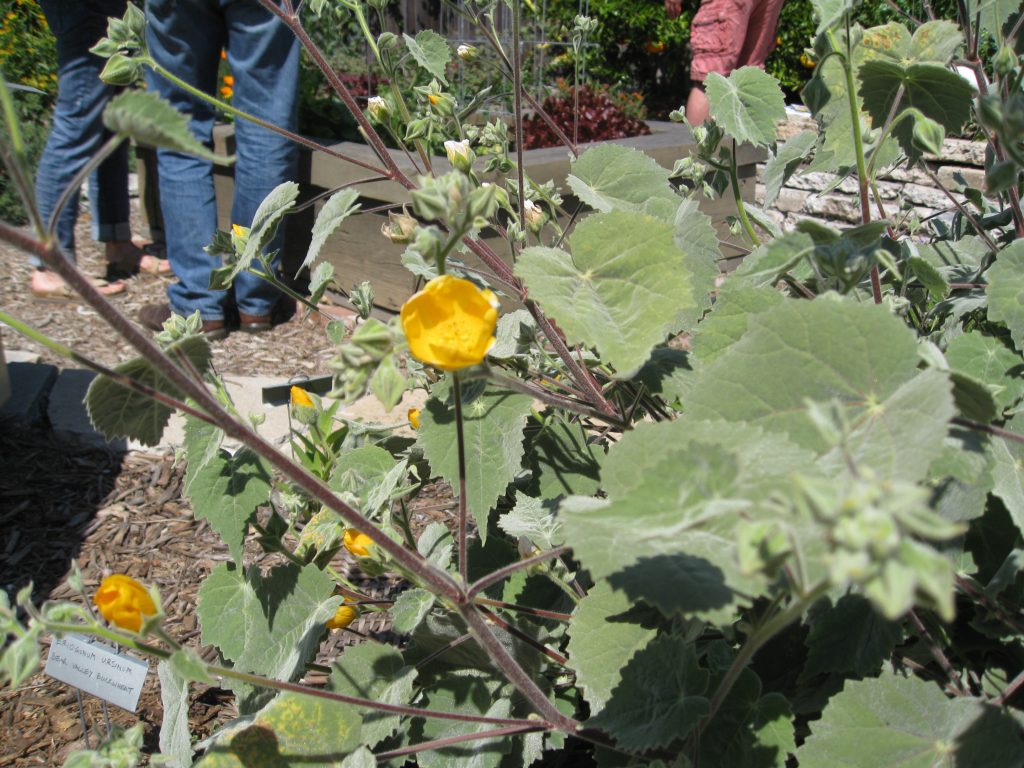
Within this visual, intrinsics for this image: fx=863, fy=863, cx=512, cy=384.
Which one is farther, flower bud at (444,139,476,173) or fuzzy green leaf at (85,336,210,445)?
flower bud at (444,139,476,173)

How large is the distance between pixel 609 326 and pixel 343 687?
2.18ft

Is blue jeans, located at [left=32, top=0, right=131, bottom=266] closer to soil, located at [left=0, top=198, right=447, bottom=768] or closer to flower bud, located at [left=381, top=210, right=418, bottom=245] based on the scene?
soil, located at [left=0, top=198, right=447, bottom=768]

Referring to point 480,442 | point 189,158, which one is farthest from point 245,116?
point 189,158

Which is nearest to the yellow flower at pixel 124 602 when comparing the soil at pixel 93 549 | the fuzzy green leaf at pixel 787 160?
the soil at pixel 93 549

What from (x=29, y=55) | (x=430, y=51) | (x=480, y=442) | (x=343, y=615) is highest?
(x=430, y=51)

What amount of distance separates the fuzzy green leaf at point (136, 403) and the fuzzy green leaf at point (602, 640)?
545 mm

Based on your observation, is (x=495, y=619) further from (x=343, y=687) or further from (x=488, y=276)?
(x=488, y=276)

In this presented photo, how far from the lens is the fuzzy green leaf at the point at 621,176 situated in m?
1.40

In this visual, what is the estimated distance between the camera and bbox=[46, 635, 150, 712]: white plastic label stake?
3.88 ft

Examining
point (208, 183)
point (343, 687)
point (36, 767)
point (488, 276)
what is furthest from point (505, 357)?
point (208, 183)

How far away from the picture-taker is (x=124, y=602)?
0.82 metres

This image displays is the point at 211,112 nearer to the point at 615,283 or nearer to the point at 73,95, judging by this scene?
the point at 73,95

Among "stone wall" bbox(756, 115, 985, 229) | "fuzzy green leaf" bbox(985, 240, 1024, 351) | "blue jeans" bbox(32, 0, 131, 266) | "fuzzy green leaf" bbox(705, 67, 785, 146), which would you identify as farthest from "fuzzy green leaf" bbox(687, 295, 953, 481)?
"blue jeans" bbox(32, 0, 131, 266)

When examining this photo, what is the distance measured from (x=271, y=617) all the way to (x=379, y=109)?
0.86m
